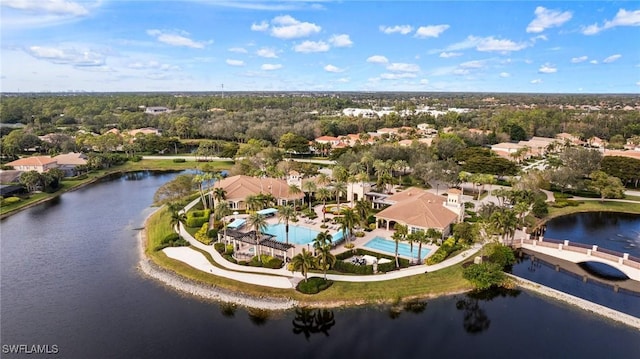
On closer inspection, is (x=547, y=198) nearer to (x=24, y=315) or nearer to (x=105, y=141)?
(x=24, y=315)

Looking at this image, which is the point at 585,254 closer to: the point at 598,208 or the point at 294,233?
the point at 598,208

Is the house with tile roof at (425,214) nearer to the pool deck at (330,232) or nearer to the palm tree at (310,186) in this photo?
the pool deck at (330,232)

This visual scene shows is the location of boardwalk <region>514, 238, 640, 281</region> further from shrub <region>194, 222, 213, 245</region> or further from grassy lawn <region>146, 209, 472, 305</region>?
shrub <region>194, 222, 213, 245</region>

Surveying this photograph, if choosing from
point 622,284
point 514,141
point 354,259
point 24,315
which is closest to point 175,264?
point 24,315

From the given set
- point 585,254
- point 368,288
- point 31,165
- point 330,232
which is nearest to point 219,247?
point 330,232

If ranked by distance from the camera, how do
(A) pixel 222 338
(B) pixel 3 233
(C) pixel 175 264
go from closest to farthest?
1. (A) pixel 222 338
2. (C) pixel 175 264
3. (B) pixel 3 233

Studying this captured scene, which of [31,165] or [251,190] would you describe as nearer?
[251,190]
